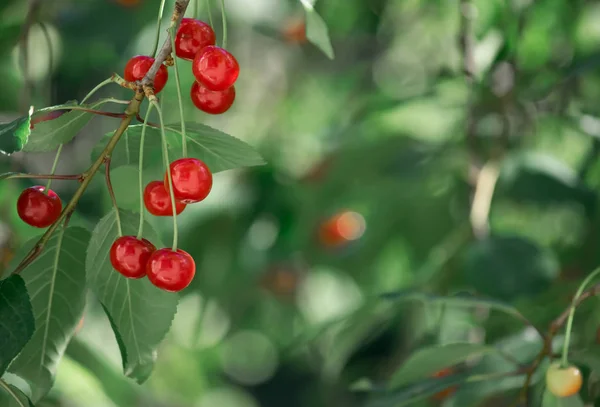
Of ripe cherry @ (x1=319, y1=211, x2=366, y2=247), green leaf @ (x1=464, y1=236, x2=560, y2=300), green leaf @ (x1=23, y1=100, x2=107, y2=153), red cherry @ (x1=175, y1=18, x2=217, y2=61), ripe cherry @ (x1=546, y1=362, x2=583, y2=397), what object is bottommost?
ripe cherry @ (x1=319, y1=211, x2=366, y2=247)

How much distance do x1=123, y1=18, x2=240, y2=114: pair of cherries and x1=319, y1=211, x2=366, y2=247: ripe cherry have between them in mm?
1815

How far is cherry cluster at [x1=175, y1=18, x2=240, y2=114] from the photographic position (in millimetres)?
721

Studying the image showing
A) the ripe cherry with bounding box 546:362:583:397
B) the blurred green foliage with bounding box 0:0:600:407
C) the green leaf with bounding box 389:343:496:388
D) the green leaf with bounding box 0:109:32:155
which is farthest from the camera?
the blurred green foliage with bounding box 0:0:600:407

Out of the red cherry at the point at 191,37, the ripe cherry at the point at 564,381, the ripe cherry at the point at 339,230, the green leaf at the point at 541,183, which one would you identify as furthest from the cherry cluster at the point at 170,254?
the ripe cherry at the point at 339,230

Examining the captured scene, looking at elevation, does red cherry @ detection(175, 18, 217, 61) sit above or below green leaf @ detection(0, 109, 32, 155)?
above

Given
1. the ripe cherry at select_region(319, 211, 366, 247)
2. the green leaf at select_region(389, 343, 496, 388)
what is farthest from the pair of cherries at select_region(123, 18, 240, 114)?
the ripe cherry at select_region(319, 211, 366, 247)

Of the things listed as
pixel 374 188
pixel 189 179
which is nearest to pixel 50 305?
pixel 189 179

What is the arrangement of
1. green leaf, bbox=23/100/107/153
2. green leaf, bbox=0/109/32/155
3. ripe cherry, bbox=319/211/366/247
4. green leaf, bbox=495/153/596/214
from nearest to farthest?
green leaf, bbox=0/109/32/155 → green leaf, bbox=23/100/107/153 → green leaf, bbox=495/153/596/214 → ripe cherry, bbox=319/211/366/247

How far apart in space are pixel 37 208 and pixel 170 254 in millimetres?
141

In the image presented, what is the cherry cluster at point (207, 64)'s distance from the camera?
721 mm

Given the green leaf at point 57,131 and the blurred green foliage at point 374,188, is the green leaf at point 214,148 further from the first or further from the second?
the blurred green foliage at point 374,188

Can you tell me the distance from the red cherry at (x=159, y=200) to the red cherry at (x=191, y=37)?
0.12 m

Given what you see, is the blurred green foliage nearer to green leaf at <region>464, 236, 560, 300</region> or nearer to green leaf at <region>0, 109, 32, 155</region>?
green leaf at <region>464, 236, 560, 300</region>

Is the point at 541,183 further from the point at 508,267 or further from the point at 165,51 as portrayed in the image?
the point at 165,51
